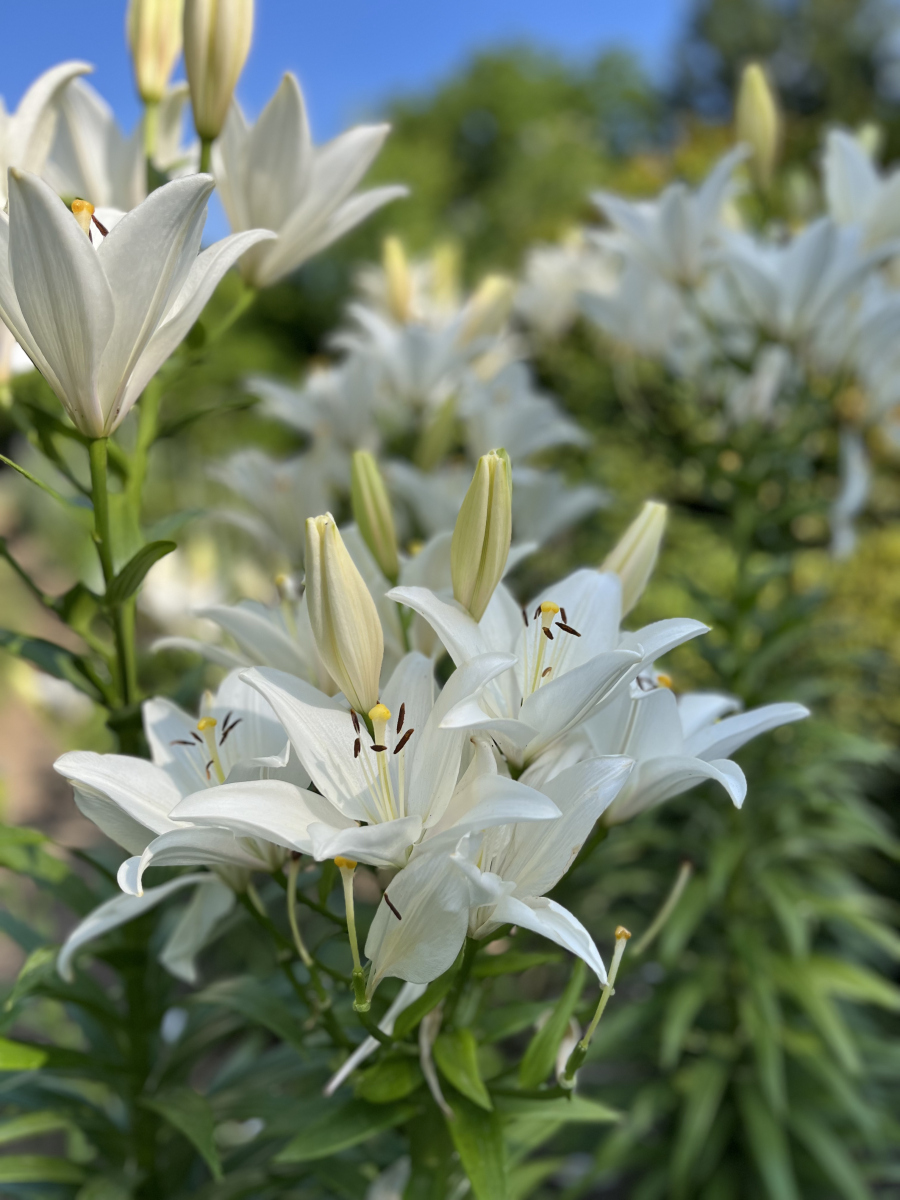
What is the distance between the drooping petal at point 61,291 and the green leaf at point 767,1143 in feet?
4.13

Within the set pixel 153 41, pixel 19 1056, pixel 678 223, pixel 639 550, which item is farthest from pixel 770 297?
pixel 19 1056

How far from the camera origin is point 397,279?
4.32ft

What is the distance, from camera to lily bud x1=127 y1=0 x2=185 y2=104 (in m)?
0.71

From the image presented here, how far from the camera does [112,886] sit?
31.9 inches

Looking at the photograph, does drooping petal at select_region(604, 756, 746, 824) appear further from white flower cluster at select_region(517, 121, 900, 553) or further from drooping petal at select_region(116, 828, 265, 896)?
white flower cluster at select_region(517, 121, 900, 553)

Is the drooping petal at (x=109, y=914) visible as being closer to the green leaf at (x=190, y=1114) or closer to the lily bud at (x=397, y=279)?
the green leaf at (x=190, y=1114)

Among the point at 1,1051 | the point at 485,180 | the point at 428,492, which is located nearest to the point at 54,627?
the point at 428,492

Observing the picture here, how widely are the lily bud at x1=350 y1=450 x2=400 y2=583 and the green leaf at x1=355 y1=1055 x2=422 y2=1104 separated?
33 centimetres

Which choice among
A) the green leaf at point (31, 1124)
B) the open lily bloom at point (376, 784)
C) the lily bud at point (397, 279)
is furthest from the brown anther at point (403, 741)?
the lily bud at point (397, 279)

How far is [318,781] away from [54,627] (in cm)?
434

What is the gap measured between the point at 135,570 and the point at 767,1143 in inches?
46.4

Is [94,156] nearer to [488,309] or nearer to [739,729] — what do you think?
[488,309]

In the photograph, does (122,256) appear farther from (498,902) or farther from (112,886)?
(112,886)

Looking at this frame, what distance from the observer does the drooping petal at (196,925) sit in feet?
2.18
